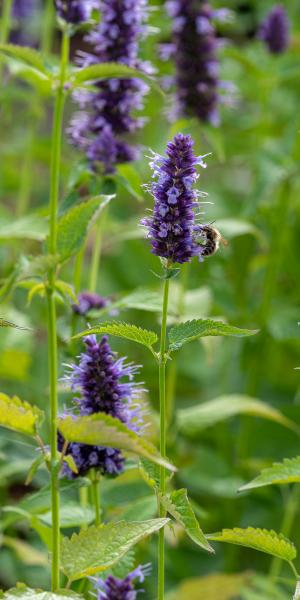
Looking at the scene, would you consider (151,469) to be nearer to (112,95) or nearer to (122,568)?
(122,568)

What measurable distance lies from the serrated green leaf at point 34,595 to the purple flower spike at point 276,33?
2.94m

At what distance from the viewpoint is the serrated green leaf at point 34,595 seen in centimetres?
145

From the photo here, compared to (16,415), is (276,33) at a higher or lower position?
higher

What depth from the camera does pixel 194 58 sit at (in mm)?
3197

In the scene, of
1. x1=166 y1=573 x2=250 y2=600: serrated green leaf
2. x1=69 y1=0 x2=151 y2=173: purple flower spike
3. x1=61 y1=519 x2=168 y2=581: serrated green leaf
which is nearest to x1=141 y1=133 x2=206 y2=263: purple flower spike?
x1=61 y1=519 x2=168 y2=581: serrated green leaf

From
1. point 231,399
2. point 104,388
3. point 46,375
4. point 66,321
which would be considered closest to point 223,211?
point 46,375

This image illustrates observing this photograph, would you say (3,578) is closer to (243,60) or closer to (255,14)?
(243,60)

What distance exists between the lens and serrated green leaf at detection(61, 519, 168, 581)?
145 cm

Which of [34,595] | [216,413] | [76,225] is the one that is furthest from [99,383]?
[216,413]

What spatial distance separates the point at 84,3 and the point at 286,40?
2106 mm

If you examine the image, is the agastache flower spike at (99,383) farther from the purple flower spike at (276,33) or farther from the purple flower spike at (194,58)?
the purple flower spike at (276,33)

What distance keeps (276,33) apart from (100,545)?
2933mm

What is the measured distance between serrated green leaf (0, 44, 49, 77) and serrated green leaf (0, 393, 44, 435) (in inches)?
28.1

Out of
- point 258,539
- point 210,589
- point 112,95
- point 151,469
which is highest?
point 112,95
